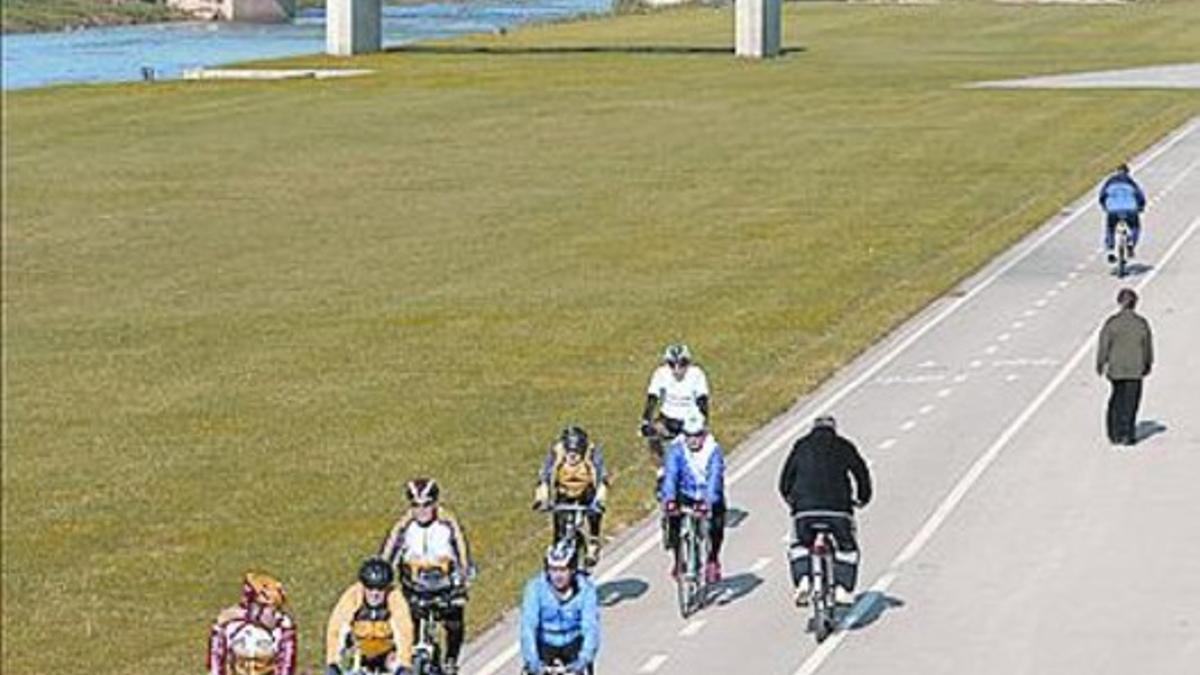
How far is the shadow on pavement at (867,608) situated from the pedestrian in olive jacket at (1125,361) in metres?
7.80

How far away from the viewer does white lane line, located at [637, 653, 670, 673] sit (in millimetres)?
21750

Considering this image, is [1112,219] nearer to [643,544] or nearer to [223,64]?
[643,544]

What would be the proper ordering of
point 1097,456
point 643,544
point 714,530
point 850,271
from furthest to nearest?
1. point 850,271
2. point 1097,456
3. point 643,544
4. point 714,530

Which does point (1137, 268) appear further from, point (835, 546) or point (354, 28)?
point (354, 28)

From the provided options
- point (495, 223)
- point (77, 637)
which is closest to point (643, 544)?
point (77, 637)

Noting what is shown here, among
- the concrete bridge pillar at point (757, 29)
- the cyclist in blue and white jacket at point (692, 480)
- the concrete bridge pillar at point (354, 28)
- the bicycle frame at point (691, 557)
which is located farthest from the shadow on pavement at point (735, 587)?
the concrete bridge pillar at point (354, 28)

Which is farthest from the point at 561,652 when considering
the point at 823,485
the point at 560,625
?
the point at 823,485

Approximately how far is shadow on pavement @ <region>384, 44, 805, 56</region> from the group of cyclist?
103601 millimetres

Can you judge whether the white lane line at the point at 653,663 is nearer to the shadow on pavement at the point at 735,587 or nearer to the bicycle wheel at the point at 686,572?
the bicycle wheel at the point at 686,572

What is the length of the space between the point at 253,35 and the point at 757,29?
152ft

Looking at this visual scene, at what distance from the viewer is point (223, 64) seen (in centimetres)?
12019

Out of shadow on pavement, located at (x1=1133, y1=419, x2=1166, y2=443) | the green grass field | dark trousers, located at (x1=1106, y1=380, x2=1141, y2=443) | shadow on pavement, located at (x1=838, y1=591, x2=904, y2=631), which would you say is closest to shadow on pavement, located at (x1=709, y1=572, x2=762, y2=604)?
shadow on pavement, located at (x1=838, y1=591, x2=904, y2=631)

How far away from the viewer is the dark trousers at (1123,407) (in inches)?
1239

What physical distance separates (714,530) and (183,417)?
14720 mm
